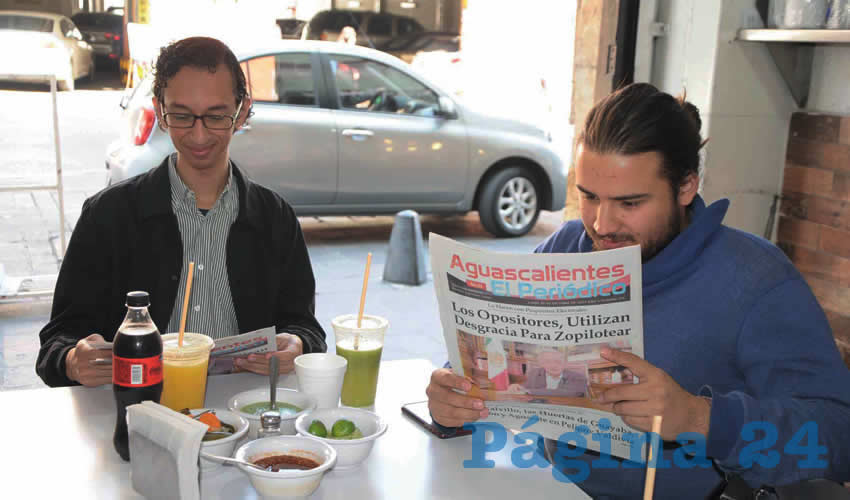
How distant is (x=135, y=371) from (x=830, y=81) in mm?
2480

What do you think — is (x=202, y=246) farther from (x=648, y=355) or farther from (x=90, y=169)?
(x=90, y=169)

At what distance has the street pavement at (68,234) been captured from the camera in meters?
4.32

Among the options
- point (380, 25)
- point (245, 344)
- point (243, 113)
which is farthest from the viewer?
point (380, 25)

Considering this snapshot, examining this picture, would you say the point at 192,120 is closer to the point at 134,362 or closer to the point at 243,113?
the point at 243,113

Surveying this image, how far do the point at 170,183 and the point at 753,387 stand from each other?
59.6 inches

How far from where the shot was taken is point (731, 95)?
2904 millimetres

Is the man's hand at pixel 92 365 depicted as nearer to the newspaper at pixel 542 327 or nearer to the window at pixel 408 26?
the newspaper at pixel 542 327

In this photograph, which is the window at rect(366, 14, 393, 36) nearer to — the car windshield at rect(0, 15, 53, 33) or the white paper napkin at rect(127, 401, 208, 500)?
the car windshield at rect(0, 15, 53, 33)

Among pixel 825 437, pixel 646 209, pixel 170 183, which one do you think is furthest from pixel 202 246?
pixel 825 437

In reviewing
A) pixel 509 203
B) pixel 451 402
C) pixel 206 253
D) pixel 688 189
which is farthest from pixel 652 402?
pixel 509 203

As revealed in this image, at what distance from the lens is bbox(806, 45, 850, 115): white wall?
2.80m

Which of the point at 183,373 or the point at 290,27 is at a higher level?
the point at 290,27

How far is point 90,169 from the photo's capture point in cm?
836

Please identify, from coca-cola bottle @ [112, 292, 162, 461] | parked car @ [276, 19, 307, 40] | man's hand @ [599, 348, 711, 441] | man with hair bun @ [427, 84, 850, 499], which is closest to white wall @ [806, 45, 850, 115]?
man with hair bun @ [427, 84, 850, 499]
